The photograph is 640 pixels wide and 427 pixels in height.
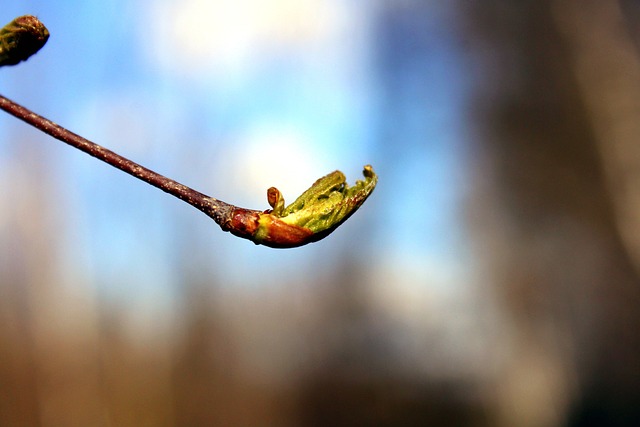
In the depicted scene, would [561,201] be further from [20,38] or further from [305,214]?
[20,38]

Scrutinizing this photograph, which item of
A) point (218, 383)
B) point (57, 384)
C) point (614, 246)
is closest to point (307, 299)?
point (218, 383)

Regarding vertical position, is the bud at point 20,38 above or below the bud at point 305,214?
above

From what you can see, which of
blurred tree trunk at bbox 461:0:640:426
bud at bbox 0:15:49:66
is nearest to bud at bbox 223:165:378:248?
bud at bbox 0:15:49:66

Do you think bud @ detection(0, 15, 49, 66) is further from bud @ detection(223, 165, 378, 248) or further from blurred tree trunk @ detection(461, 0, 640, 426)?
blurred tree trunk @ detection(461, 0, 640, 426)

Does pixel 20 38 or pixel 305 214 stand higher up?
pixel 20 38

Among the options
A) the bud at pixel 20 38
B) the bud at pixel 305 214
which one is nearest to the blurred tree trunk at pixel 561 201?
the bud at pixel 305 214

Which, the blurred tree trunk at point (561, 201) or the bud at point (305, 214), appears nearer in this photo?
the bud at point (305, 214)

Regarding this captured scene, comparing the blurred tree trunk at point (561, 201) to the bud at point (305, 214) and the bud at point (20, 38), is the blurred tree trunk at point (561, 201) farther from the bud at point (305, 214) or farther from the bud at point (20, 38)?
the bud at point (20, 38)

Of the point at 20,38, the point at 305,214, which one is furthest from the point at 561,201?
the point at 20,38
